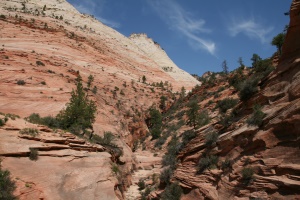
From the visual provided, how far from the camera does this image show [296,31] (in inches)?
632

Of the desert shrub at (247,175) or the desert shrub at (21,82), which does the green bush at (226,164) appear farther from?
the desert shrub at (21,82)

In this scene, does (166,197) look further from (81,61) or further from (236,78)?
(81,61)

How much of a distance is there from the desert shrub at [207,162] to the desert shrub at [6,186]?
11037 millimetres

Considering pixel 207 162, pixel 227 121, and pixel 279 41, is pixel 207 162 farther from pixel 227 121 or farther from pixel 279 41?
pixel 279 41

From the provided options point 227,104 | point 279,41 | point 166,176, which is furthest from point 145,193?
point 279,41

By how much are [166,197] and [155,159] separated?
11.6 meters

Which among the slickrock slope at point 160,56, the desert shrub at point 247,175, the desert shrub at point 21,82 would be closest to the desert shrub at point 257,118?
the desert shrub at point 247,175

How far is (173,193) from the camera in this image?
18.0 m

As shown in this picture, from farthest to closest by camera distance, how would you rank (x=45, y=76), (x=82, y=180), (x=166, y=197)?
(x=45, y=76) → (x=166, y=197) → (x=82, y=180)

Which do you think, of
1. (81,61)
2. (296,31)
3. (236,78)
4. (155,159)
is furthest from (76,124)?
(81,61)

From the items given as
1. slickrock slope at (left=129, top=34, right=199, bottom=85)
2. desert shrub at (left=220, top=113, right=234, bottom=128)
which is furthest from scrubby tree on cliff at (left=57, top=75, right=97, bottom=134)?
slickrock slope at (left=129, top=34, right=199, bottom=85)

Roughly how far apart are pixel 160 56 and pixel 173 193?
7370 cm

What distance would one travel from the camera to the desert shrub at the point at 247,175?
45.8 feet

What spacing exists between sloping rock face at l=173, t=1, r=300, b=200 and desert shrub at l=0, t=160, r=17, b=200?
33.6 feet
